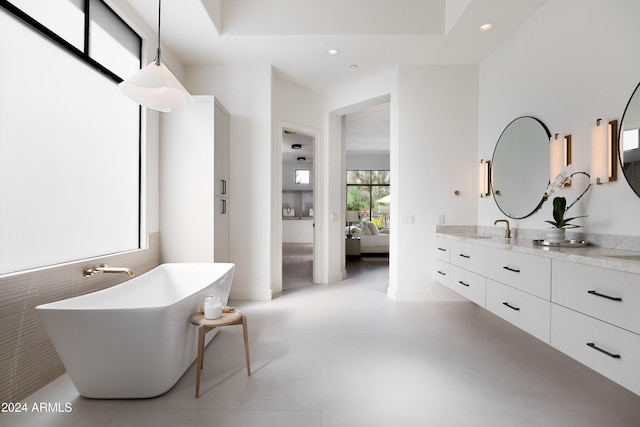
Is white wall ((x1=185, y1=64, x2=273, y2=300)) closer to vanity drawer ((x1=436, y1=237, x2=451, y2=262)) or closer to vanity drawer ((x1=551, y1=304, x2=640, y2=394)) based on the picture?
vanity drawer ((x1=436, y1=237, x2=451, y2=262))

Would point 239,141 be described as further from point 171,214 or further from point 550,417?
point 550,417

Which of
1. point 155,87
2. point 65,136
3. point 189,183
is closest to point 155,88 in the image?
point 155,87

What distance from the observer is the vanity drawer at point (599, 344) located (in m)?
1.35

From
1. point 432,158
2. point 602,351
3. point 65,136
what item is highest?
point 432,158

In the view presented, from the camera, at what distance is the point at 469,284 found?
2838 millimetres

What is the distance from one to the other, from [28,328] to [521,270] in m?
3.06

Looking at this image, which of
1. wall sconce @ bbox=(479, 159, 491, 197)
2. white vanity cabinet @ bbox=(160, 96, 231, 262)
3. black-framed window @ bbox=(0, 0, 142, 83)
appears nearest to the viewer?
black-framed window @ bbox=(0, 0, 142, 83)

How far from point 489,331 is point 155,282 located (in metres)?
3.00

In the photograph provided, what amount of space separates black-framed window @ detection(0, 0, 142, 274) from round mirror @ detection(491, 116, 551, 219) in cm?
370

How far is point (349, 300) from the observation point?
3.86 metres

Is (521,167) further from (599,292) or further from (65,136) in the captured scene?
(65,136)

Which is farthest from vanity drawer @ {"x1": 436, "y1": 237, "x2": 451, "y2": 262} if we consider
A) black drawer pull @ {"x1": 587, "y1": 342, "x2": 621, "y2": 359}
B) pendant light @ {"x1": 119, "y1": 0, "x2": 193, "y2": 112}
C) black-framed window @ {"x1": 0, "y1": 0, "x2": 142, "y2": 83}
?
black-framed window @ {"x1": 0, "y1": 0, "x2": 142, "y2": 83}

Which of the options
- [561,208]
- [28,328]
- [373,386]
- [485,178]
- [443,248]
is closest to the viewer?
[28,328]

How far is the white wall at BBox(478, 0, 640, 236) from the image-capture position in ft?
6.63
